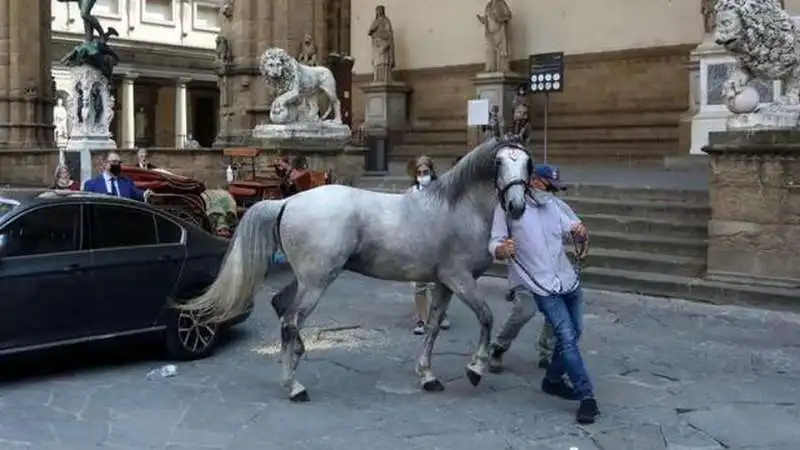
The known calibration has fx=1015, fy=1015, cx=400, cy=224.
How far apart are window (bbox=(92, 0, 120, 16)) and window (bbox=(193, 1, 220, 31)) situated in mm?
5308

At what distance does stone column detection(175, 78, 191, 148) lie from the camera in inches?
2296

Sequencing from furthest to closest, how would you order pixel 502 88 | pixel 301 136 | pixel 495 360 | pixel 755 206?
pixel 502 88 < pixel 301 136 < pixel 755 206 < pixel 495 360

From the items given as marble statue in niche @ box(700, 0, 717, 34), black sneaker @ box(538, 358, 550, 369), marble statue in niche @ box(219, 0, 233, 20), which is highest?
marble statue in niche @ box(219, 0, 233, 20)

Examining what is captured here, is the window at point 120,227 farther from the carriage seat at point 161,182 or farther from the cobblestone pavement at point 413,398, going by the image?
the carriage seat at point 161,182

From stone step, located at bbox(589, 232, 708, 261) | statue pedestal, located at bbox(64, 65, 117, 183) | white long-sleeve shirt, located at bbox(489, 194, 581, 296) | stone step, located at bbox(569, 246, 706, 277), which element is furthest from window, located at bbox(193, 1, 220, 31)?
white long-sleeve shirt, located at bbox(489, 194, 581, 296)

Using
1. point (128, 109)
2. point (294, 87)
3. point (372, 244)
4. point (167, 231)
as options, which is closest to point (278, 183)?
point (294, 87)

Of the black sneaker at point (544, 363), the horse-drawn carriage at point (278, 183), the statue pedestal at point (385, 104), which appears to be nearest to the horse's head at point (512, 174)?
the black sneaker at point (544, 363)

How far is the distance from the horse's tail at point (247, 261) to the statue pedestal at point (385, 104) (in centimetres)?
1918

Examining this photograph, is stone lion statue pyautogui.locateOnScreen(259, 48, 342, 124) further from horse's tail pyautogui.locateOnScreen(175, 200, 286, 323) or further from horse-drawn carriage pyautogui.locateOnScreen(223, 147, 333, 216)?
horse's tail pyautogui.locateOnScreen(175, 200, 286, 323)

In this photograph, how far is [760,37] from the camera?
35.6 ft

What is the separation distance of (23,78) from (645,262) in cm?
2438

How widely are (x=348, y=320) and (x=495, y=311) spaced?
1.69 meters

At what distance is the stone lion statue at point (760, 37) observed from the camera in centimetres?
1079

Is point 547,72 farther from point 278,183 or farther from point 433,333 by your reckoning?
point 433,333
